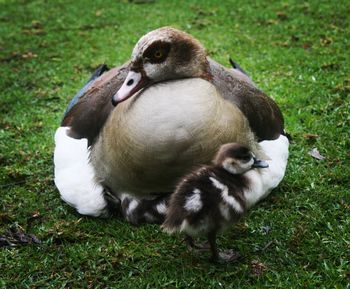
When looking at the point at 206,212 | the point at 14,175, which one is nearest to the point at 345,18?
the point at 14,175

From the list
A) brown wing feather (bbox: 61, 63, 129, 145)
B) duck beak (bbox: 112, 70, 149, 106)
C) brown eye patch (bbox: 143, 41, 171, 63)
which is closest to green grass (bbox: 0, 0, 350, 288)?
brown wing feather (bbox: 61, 63, 129, 145)

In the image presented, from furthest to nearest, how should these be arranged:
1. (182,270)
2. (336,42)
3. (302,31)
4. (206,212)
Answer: (302,31) → (336,42) → (182,270) → (206,212)

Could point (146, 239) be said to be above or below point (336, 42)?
above

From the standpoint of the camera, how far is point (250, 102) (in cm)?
424

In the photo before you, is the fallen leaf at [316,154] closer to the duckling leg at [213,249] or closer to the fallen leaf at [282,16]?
the duckling leg at [213,249]

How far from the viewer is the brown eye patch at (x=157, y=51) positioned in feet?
12.1

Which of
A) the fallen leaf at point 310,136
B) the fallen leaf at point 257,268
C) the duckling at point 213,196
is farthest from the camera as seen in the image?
the fallen leaf at point 310,136

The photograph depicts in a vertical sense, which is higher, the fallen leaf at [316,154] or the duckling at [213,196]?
the duckling at [213,196]

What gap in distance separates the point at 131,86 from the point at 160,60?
26 centimetres

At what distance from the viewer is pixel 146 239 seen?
13.1 feet

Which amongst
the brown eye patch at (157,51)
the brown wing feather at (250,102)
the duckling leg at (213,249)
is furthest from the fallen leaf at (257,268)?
the brown eye patch at (157,51)

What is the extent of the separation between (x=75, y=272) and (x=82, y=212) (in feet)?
2.17

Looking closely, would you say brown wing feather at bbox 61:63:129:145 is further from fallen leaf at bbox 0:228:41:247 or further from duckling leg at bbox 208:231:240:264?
duckling leg at bbox 208:231:240:264

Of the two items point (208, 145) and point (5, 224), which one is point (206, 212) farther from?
point (5, 224)
